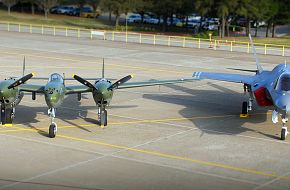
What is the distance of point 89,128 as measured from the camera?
24109 mm

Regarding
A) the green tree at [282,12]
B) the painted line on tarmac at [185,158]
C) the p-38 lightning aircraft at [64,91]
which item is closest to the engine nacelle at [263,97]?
the painted line on tarmac at [185,158]

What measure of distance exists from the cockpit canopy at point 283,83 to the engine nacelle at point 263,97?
2.68 ft

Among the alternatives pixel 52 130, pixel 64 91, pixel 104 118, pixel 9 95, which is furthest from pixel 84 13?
pixel 52 130

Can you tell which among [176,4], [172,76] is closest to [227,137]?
[172,76]

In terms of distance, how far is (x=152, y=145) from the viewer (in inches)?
852

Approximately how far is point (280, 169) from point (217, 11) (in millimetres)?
62002

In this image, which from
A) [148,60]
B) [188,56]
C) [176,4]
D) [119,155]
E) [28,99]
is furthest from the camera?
[176,4]

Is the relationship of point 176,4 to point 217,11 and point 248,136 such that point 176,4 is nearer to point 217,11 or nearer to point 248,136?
point 217,11

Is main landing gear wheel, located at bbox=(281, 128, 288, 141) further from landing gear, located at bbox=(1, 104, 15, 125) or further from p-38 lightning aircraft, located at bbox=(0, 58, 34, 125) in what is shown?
landing gear, located at bbox=(1, 104, 15, 125)

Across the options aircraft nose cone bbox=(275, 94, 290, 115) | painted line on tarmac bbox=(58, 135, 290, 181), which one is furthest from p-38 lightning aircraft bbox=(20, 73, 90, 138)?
aircraft nose cone bbox=(275, 94, 290, 115)

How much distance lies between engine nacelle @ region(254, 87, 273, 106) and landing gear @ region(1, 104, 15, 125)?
34.0 feet

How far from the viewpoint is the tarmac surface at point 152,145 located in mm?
17562

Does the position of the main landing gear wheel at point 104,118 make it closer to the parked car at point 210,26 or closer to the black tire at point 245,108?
the black tire at point 245,108

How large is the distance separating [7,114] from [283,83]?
11.5 meters
